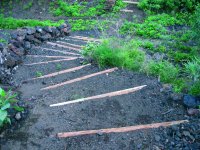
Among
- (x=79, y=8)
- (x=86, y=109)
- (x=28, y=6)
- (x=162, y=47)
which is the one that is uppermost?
(x=28, y=6)

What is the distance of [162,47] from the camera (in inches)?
314

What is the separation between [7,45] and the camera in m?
7.49

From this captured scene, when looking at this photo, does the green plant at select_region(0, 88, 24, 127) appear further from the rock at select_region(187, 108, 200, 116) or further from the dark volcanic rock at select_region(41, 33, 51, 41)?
the dark volcanic rock at select_region(41, 33, 51, 41)

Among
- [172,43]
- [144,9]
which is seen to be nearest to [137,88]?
[172,43]

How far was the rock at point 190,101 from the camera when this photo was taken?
4519 millimetres

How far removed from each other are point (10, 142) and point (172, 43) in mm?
5809

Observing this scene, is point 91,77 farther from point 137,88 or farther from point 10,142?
point 10,142

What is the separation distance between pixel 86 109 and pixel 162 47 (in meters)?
4.08

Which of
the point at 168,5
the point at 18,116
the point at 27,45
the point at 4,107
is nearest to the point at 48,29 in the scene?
the point at 27,45

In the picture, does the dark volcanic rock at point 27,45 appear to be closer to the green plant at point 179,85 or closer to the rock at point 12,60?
the rock at point 12,60

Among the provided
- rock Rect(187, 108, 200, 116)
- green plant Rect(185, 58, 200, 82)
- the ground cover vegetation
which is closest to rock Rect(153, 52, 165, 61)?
the ground cover vegetation

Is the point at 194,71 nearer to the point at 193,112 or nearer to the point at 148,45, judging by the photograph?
the point at 193,112

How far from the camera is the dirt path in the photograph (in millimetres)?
4102

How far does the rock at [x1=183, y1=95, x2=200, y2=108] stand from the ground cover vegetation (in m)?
0.23
